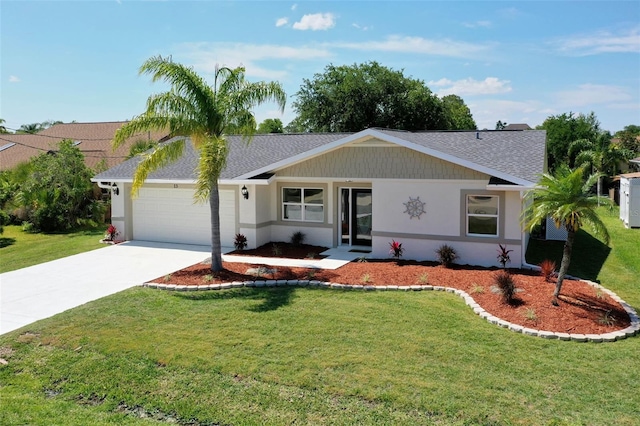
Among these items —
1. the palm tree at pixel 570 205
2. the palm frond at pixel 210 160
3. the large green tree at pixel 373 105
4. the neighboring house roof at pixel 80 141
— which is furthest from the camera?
the large green tree at pixel 373 105

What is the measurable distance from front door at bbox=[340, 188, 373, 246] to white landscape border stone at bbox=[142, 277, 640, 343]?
5312 mm

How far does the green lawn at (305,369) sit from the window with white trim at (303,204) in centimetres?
727

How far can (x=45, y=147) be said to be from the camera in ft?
123

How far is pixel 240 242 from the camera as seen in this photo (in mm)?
17609

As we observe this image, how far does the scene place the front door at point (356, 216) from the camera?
17.6 m

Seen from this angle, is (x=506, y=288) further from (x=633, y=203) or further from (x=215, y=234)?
(x=633, y=203)

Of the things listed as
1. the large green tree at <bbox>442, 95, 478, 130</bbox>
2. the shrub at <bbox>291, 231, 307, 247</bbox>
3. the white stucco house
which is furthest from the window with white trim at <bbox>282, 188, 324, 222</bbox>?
the large green tree at <bbox>442, 95, 478, 130</bbox>

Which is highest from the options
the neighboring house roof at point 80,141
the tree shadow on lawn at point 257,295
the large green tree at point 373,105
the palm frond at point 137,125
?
the large green tree at point 373,105

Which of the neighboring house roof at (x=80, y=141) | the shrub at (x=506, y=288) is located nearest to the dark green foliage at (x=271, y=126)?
the neighboring house roof at (x=80, y=141)

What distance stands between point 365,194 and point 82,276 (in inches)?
366

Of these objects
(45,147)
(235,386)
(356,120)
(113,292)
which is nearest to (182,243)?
(113,292)

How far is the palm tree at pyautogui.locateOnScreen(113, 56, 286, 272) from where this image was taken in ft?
42.5

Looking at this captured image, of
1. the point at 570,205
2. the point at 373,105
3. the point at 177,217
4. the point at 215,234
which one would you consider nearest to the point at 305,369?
the point at 570,205

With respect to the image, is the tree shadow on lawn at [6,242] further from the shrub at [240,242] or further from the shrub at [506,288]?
the shrub at [506,288]
